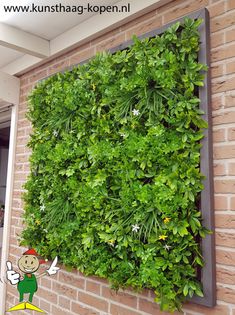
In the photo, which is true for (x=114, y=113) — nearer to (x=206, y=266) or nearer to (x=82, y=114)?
(x=82, y=114)

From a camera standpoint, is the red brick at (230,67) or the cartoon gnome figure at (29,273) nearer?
the red brick at (230,67)

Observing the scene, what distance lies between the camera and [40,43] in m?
1.88

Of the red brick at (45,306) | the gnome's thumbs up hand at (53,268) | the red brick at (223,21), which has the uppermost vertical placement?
the red brick at (223,21)

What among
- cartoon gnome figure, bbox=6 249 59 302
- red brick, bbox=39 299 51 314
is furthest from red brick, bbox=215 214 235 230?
red brick, bbox=39 299 51 314

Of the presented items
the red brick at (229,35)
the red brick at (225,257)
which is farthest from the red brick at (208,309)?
the red brick at (229,35)

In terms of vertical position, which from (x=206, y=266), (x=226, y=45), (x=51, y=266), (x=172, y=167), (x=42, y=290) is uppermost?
(x=226, y=45)

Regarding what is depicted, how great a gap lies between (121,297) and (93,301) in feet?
0.68

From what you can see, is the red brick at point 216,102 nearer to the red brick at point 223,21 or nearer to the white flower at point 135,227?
the red brick at point 223,21

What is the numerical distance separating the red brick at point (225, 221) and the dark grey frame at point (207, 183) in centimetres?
3

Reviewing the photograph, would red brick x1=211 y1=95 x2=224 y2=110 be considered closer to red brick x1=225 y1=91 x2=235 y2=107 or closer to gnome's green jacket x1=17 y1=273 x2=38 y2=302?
red brick x1=225 y1=91 x2=235 y2=107

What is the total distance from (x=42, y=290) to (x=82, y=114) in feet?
3.87

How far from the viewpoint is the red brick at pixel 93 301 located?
145 cm

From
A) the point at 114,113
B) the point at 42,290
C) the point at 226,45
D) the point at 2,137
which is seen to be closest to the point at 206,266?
the point at 114,113

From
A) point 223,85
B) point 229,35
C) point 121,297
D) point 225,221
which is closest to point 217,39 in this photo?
point 229,35
